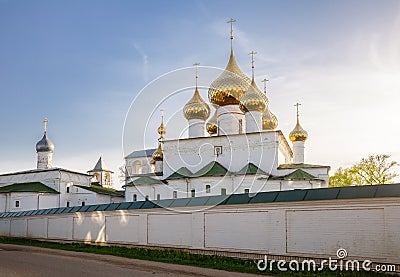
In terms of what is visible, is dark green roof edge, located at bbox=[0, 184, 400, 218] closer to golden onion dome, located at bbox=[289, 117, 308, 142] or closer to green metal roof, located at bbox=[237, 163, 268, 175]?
green metal roof, located at bbox=[237, 163, 268, 175]

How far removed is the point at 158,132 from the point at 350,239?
1253 inches

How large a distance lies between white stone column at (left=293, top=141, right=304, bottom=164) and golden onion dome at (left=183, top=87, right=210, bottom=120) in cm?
772

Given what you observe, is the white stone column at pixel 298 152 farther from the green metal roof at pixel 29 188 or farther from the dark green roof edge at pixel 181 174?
the green metal roof at pixel 29 188

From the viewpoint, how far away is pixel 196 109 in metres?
32.6

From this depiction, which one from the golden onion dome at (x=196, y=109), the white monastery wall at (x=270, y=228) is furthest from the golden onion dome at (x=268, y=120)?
the white monastery wall at (x=270, y=228)

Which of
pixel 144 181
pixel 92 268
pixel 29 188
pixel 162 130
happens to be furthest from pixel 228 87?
pixel 92 268

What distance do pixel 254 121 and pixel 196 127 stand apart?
179 inches

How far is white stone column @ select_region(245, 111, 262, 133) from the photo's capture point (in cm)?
3070

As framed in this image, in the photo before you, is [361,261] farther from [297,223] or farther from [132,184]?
[132,184]

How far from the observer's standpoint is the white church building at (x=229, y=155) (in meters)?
28.4

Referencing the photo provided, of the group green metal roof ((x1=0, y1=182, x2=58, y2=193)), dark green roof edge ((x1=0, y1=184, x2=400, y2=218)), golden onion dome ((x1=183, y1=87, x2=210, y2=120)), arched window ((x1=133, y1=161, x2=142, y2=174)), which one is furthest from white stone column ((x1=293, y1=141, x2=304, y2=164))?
green metal roof ((x1=0, y1=182, x2=58, y2=193))

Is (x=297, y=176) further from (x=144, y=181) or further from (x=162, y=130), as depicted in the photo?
(x=162, y=130)

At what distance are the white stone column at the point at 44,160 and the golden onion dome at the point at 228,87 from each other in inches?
782

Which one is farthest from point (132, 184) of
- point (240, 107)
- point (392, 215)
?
point (392, 215)
